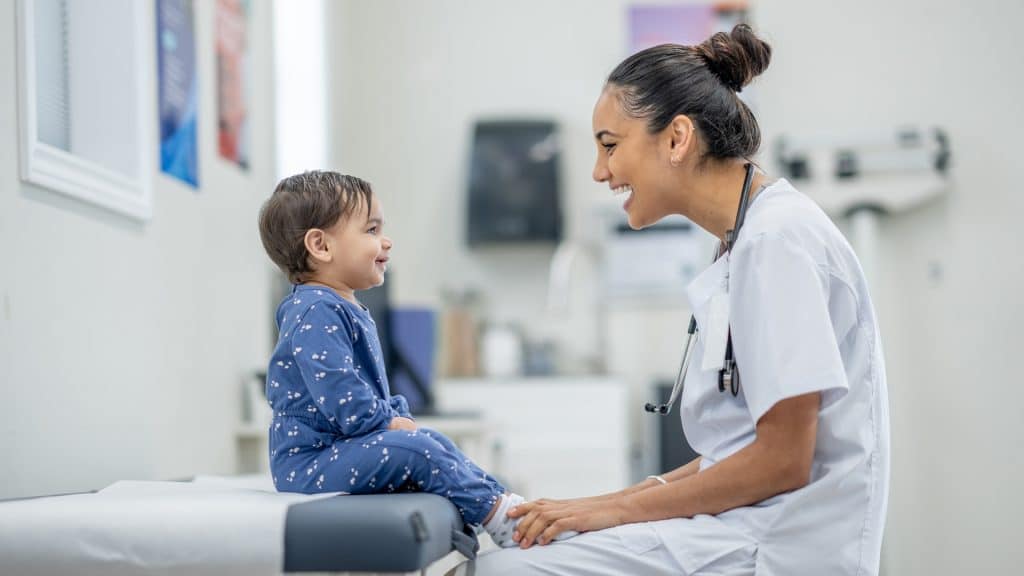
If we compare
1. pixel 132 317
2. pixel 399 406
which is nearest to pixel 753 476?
pixel 399 406

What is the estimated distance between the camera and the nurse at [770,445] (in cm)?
140

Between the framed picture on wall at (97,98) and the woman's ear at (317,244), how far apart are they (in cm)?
64

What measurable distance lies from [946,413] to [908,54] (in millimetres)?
1667

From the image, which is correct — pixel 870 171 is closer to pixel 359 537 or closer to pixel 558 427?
pixel 558 427

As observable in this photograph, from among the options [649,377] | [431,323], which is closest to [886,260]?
[649,377]

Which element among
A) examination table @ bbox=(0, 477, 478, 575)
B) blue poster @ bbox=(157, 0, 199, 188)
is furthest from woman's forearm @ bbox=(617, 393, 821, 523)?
blue poster @ bbox=(157, 0, 199, 188)

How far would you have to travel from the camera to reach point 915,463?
5039 mm

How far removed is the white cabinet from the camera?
4719 millimetres

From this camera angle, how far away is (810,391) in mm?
1368

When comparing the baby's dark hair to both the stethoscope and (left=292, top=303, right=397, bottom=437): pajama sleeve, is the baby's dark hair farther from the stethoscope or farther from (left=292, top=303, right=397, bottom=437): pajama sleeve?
the stethoscope

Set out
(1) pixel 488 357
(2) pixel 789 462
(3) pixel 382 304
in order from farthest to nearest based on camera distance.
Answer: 1. (1) pixel 488 357
2. (3) pixel 382 304
3. (2) pixel 789 462

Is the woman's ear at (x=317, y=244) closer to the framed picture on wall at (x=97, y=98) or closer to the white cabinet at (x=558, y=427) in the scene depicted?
the framed picture on wall at (x=97, y=98)

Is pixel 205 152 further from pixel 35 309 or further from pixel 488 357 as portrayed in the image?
pixel 488 357

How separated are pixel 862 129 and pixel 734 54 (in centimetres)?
384
